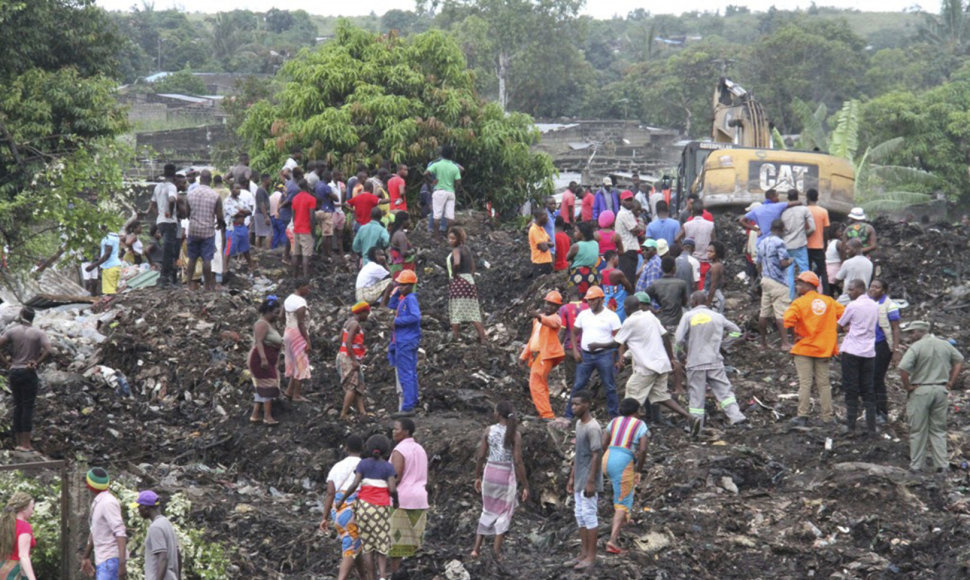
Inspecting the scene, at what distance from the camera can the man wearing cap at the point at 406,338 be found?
13.4 meters

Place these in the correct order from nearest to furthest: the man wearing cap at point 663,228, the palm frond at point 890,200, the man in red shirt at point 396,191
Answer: the man wearing cap at point 663,228
the man in red shirt at point 396,191
the palm frond at point 890,200

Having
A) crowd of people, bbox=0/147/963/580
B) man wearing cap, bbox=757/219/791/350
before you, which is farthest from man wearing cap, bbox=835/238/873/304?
man wearing cap, bbox=757/219/791/350

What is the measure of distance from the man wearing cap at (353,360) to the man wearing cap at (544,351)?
1682 millimetres

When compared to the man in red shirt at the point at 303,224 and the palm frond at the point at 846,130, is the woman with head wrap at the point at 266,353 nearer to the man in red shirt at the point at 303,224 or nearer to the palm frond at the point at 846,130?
the man in red shirt at the point at 303,224

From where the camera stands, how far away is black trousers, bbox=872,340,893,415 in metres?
13.1

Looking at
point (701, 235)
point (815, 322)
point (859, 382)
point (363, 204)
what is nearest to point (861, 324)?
point (815, 322)

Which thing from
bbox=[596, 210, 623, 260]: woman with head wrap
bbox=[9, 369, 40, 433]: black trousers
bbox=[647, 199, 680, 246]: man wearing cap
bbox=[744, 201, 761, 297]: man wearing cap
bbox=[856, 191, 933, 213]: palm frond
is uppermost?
bbox=[647, 199, 680, 246]: man wearing cap

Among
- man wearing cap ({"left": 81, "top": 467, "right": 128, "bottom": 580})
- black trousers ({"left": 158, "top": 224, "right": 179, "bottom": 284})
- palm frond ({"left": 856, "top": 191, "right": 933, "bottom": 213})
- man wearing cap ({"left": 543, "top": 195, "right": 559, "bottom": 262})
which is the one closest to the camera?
man wearing cap ({"left": 81, "top": 467, "right": 128, "bottom": 580})

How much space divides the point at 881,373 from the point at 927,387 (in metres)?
1.37

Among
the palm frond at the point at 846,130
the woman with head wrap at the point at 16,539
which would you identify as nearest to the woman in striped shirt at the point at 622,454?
the woman with head wrap at the point at 16,539

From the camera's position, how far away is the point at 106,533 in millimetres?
9445

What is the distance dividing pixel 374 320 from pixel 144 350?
289 cm

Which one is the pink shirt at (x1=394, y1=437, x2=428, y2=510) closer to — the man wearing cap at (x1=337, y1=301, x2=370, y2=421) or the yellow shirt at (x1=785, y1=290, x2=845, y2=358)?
the man wearing cap at (x1=337, y1=301, x2=370, y2=421)

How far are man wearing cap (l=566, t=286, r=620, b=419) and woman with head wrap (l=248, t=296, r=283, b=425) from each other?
302 cm
